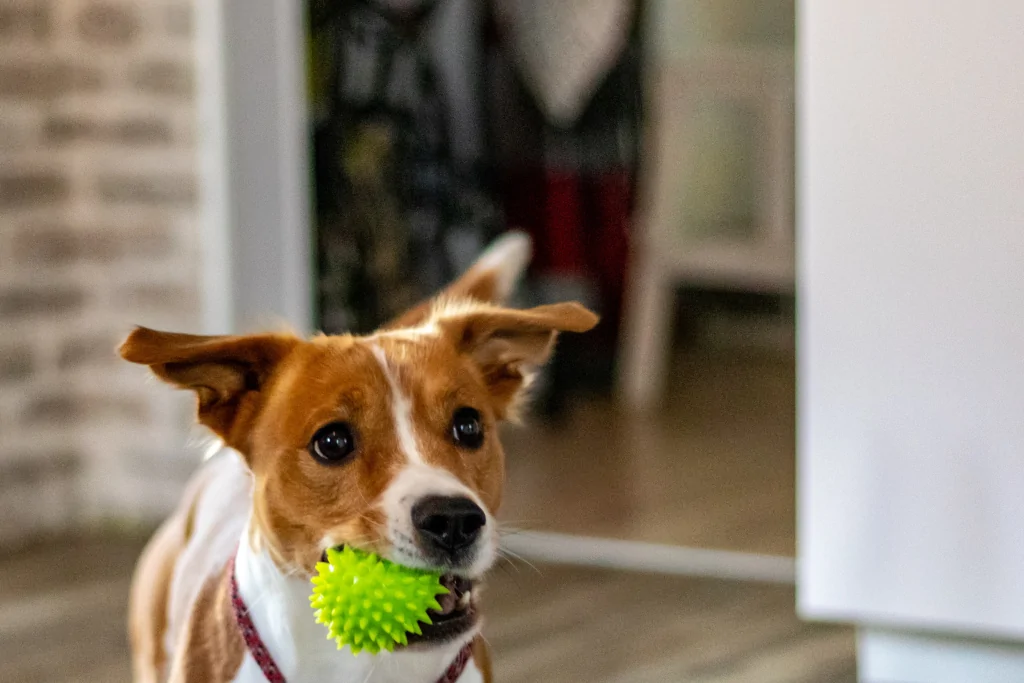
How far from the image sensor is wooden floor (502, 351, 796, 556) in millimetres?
3119

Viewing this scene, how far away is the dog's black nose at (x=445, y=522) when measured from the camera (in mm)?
1246

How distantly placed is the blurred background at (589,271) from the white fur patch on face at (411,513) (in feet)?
1.00

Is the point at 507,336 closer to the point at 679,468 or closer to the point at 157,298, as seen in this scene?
the point at 157,298

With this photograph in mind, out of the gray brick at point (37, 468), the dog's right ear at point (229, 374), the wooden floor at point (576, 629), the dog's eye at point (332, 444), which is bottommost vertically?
the wooden floor at point (576, 629)

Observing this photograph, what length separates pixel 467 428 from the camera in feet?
4.65

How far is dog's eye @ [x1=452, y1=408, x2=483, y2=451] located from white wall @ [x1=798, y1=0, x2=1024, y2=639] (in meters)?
0.92

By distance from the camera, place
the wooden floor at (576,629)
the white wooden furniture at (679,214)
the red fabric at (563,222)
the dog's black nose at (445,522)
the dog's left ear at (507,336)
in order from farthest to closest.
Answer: the white wooden furniture at (679,214)
the red fabric at (563,222)
the wooden floor at (576,629)
the dog's left ear at (507,336)
the dog's black nose at (445,522)

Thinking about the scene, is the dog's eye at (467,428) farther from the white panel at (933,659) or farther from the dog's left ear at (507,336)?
the white panel at (933,659)

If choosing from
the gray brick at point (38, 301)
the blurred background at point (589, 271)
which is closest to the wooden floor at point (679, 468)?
the blurred background at point (589, 271)

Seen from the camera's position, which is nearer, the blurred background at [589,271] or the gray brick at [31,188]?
the blurred background at [589,271]

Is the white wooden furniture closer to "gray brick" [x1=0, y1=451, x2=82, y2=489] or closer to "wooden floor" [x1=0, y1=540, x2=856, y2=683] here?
"wooden floor" [x1=0, y1=540, x2=856, y2=683]

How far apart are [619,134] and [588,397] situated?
35.0 inches

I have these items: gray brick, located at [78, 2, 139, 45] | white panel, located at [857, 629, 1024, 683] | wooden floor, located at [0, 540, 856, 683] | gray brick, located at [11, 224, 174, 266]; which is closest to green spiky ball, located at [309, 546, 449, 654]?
wooden floor, located at [0, 540, 856, 683]

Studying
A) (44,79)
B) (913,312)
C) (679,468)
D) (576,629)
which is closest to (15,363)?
(44,79)
